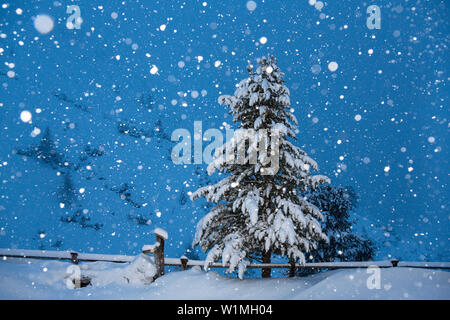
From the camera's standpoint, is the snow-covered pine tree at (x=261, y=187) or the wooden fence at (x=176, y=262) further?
the wooden fence at (x=176, y=262)

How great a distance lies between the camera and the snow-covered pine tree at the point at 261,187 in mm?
7090

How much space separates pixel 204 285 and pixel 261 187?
3.49 m

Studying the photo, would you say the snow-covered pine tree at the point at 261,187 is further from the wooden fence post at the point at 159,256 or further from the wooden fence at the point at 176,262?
the wooden fence post at the point at 159,256

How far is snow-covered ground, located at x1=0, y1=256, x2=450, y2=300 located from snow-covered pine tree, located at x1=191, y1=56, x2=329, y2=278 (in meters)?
0.82

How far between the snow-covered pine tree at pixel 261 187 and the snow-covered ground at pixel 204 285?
824 millimetres

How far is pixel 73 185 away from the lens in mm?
38062

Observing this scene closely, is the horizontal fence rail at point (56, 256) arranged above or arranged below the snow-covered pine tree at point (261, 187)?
below

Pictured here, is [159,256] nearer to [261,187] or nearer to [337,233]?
[261,187]

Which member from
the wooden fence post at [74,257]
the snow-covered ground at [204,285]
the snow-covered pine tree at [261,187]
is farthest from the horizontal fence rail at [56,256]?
the snow-covered pine tree at [261,187]

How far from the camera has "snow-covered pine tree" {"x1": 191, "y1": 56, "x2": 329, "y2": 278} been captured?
23.3 feet

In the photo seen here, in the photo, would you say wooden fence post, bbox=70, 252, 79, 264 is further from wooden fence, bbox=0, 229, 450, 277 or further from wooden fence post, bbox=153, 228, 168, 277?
wooden fence post, bbox=153, 228, 168, 277
